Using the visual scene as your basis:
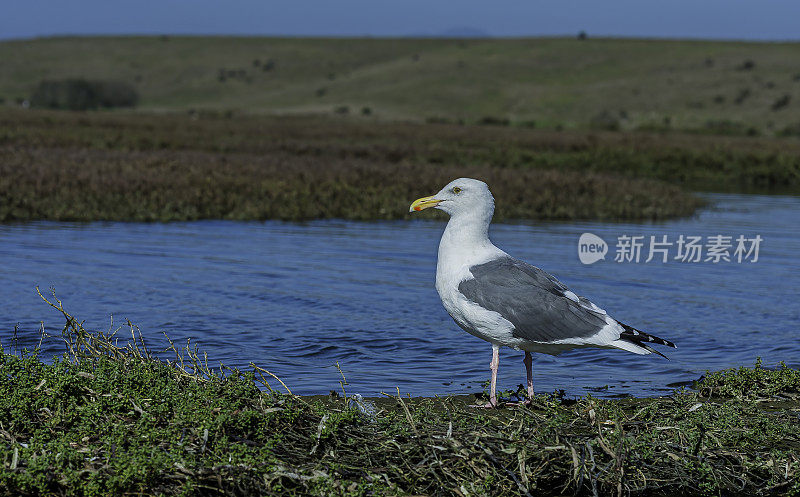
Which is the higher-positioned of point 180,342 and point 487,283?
point 487,283

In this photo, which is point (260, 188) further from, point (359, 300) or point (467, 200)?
point (467, 200)

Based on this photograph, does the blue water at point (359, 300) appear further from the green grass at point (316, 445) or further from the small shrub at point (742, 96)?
the small shrub at point (742, 96)

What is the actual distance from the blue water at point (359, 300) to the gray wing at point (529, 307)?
1.54 meters

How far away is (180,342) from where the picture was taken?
439 inches

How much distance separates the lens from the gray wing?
8.16 metres

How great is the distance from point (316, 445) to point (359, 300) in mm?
7413

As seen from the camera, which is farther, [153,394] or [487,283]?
[487,283]

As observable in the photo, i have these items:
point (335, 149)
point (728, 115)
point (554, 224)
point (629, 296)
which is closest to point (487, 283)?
point (629, 296)

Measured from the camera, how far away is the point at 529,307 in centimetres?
820

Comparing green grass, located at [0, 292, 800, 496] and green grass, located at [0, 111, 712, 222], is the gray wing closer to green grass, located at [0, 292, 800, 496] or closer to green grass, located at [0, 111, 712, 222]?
green grass, located at [0, 292, 800, 496]

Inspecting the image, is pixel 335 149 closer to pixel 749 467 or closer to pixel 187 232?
pixel 187 232

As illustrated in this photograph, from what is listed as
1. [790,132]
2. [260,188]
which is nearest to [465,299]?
[260,188]

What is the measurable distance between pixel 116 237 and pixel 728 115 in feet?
286

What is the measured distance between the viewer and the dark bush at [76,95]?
4365 inches
